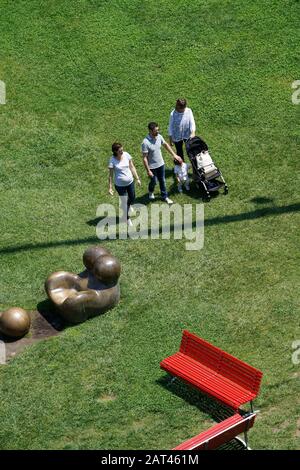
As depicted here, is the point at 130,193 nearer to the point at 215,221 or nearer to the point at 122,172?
the point at 122,172

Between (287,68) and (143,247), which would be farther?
(287,68)

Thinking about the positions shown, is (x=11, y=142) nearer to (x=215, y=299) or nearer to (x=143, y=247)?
(x=143, y=247)

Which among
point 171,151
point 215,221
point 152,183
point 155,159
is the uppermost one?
point 171,151

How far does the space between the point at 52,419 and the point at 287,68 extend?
12.0 meters

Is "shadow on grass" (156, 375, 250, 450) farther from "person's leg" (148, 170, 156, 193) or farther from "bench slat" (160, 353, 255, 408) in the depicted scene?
"person's leg" (148, 170, 156, 193)

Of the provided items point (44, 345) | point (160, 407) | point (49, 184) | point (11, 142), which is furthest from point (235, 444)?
point (11, 142)

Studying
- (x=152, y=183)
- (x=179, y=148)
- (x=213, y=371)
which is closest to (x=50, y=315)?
(x=213, y=371)

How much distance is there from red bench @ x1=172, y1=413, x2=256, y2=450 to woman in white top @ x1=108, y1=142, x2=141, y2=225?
6.28m

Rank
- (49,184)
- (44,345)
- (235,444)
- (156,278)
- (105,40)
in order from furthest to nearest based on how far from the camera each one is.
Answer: (105,40), (49,184), (156,278), (44,345), (235,444)

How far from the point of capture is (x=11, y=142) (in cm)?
2281

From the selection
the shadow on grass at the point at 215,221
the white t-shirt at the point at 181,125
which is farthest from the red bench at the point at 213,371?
the white t-shirt at the point at 181,125

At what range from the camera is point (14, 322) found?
1723 centimetres

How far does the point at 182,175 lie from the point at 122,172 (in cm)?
195

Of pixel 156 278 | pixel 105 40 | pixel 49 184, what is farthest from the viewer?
pixel 105 40
